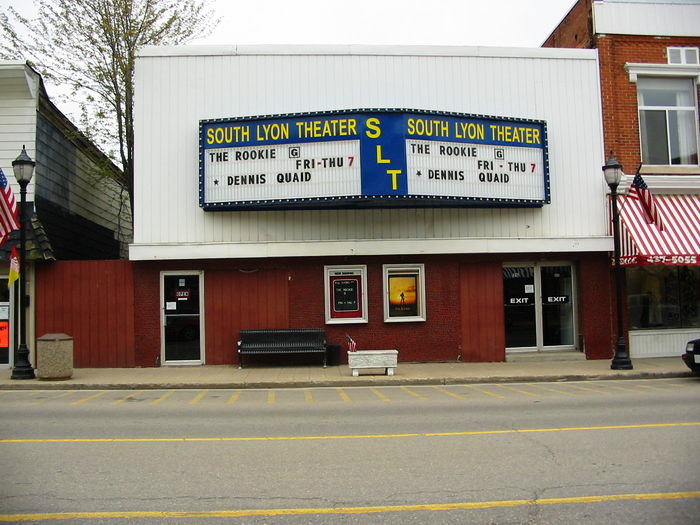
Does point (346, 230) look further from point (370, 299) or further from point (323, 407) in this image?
point (323, 407)

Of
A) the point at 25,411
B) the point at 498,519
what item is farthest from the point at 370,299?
the point at 498,519

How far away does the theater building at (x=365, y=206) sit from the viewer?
51.5 feet

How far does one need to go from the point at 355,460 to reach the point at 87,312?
1144 cm

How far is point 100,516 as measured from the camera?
17.0 ft

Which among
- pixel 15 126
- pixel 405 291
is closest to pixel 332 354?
pixel 405 291

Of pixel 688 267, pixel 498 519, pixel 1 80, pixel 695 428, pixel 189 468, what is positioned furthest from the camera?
pixel 688 267

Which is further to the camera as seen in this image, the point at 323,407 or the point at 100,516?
the point at 323,407

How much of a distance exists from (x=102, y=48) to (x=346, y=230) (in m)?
10.8

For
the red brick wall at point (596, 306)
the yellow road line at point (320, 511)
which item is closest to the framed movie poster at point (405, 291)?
the red brick wall at point (596, 306)

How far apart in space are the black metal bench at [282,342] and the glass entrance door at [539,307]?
17.5 ft

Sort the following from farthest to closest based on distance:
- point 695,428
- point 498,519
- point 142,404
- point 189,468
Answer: point 142,404 < point 695,428 < point 189,468 < point 498,519

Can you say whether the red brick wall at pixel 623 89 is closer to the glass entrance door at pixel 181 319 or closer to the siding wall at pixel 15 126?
the glass entrance door at pixel 181 319

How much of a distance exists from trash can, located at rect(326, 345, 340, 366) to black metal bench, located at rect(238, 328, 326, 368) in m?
0.21

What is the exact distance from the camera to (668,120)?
58.7 ft
